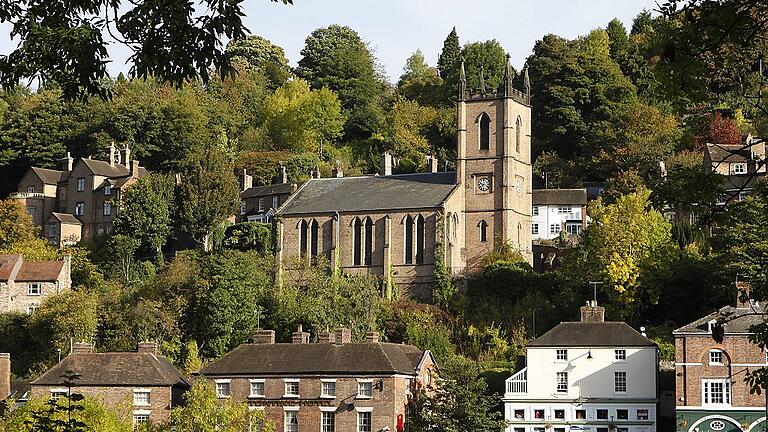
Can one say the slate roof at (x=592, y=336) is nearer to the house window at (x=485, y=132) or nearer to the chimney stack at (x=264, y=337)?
the chimney stack at (x=264, y=337)

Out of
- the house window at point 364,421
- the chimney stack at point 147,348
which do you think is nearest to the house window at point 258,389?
the house window at point 364,421

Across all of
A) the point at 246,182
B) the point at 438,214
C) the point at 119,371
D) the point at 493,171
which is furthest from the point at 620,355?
the point at 246,182

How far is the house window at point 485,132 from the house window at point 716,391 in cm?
2638

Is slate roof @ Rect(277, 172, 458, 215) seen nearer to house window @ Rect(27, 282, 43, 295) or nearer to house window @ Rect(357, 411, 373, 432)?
house window @ Rect(27, 282, 43, 295)

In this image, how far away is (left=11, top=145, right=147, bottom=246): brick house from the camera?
309 ft

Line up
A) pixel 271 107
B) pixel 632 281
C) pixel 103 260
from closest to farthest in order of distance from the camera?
pixel 632 281 → pixel 103 260 → pixel 271 107

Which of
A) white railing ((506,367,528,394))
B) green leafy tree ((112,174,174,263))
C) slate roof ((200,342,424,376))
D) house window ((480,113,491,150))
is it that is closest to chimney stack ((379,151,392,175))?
house window ((480,113,491,150))

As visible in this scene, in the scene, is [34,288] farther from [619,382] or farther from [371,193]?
[619,382]

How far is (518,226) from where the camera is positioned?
82188 mm

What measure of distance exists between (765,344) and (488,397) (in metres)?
46.2

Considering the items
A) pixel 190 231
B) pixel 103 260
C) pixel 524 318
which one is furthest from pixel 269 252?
pixel 524 318

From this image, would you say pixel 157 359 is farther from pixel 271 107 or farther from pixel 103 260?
pixel 271 107

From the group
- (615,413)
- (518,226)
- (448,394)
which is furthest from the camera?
(518,226)

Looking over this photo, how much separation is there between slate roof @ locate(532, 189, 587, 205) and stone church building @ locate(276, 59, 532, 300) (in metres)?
4.80
